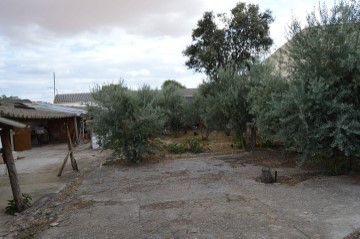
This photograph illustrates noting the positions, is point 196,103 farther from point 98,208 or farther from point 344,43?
point 98,208

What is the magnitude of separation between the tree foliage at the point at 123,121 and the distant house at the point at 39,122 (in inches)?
359

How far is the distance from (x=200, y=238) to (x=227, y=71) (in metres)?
11.0

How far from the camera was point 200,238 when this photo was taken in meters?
4.74

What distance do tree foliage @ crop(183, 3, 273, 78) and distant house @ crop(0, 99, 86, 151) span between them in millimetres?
11338

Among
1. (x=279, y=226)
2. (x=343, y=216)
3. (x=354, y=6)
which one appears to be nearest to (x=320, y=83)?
(x=354, y=6)

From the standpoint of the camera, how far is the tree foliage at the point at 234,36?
26406 mm

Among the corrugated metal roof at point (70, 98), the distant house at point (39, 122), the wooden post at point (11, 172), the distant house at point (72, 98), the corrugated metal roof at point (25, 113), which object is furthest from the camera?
the corrugated metal roof at point (70, 98)

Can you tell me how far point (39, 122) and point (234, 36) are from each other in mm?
17365

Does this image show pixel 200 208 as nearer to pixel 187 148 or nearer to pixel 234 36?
pixel 187 148

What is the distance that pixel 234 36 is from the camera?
26.8 meters

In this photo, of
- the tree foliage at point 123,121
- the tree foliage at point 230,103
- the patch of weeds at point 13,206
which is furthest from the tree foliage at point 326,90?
the patch of weeds at point 13,206

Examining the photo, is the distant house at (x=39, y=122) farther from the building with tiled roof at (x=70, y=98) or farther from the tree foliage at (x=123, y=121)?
the building with tiled roof at (x=70, y=98)

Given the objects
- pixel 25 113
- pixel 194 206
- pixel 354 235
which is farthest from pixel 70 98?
pixel 354 235

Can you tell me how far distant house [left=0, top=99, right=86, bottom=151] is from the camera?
21.6 meters
